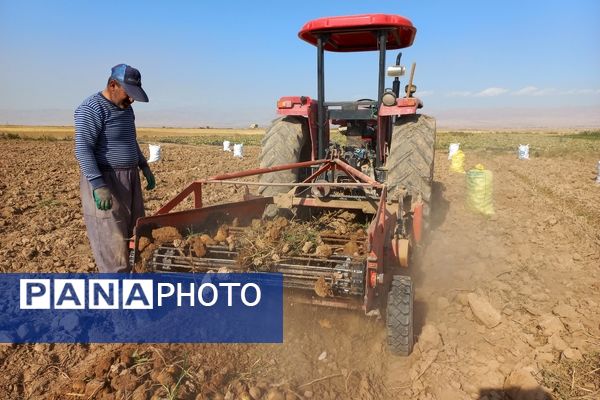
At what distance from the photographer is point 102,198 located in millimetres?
2957

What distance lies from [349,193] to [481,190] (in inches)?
108

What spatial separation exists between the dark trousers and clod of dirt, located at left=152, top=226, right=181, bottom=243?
16.7 inches

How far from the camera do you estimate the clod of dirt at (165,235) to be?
2988mm

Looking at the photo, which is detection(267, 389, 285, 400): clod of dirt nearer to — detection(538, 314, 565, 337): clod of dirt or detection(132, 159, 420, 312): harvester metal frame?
detection(132, 159, 420, 312): harvester metal frame

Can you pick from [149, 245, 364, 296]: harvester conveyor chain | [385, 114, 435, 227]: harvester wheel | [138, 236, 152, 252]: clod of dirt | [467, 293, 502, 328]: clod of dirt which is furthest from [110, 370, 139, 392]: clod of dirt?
[385, 114, 435, 227]: harvester wheel

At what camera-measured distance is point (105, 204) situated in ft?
9.75

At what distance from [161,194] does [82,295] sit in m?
4.79

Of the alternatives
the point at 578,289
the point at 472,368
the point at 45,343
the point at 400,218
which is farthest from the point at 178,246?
the point at 578,289

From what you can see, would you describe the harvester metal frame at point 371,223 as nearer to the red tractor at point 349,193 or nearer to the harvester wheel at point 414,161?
the red tractor at point 349,193

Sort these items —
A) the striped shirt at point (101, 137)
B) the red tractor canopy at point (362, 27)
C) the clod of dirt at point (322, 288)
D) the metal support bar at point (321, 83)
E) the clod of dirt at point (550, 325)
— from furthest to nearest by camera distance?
the metal support bar at point (321, 83) < the red tractor canopy at point (362, 27) < the clod of dirt at point (550, 325) < the striped shirt at point (101, 137) < the clod of dirt at point (322, 288)

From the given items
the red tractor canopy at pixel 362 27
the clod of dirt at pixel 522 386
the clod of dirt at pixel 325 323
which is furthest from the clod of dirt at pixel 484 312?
the red tractor canopy at pixel 362 27

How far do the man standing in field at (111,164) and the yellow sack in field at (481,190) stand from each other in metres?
4.68

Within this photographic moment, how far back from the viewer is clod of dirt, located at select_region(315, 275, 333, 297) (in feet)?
8.27

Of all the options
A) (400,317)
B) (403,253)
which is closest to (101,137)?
(403,253)
